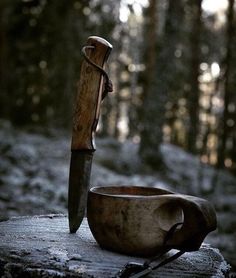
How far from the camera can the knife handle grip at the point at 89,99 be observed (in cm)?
267

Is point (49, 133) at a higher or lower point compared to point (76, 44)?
lower

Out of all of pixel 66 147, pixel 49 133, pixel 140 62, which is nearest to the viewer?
pixel 66 147

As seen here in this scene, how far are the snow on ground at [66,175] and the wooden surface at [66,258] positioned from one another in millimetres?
3453

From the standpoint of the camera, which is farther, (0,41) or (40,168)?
(0,41)

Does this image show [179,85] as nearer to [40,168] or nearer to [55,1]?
[55,1]

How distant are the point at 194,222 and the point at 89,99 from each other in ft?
3.29

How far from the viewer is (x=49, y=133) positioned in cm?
1159

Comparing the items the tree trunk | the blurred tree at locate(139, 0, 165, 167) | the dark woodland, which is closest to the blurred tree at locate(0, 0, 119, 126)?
the dark woodland

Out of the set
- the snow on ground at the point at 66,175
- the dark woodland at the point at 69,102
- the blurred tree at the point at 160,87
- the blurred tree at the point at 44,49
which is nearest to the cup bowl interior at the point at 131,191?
the snow on ground at the point at 66,175

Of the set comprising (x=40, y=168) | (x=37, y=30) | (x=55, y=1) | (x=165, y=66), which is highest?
(x=55, y=1)

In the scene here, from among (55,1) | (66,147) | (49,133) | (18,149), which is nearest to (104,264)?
(18,149)

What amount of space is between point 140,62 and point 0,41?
6254 mm

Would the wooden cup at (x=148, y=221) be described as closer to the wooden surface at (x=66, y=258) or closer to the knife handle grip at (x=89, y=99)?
the wooden surface at (x=66, y=258)

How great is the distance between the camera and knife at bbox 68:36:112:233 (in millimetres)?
2668
